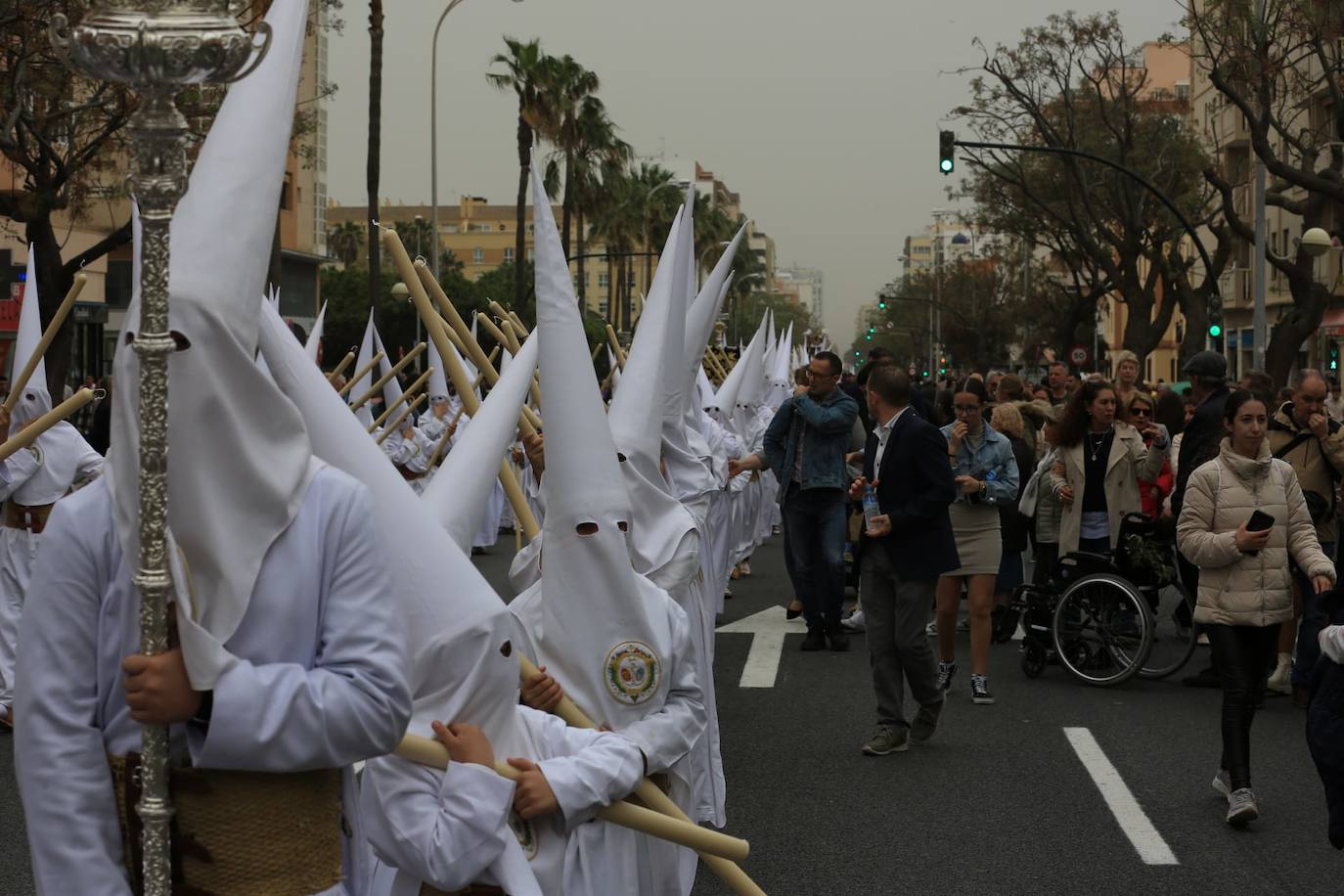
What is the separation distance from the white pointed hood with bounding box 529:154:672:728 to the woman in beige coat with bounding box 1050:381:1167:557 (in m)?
7.25

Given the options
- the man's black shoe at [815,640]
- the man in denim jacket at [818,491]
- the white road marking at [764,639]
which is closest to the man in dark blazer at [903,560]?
the white road marking at [764,639]

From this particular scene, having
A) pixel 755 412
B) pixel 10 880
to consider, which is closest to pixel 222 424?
pixel 10 880

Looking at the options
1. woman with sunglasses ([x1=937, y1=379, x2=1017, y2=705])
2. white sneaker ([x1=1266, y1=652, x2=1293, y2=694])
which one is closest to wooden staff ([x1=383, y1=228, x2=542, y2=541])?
woman with sunglasses ([x1=937, y1=379, x2=1017, y2=705])

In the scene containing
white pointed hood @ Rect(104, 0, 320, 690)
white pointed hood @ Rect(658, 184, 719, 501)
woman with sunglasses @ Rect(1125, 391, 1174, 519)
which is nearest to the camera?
white pointed hood @ Rect(104, 0, 320, 690)

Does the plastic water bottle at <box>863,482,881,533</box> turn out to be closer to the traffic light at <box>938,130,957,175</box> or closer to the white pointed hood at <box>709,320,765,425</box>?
the white pointed hood at <box>709,320,765,425</box>

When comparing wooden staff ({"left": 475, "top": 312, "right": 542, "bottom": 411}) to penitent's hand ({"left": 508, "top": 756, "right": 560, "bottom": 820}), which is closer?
penitent's hand ({"left": 508, "top": 756, "right": 560, "bottom": 820})

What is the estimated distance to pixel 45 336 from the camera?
715cm

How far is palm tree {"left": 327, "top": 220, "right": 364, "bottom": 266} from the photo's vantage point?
369 feet

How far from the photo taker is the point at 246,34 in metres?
2.76

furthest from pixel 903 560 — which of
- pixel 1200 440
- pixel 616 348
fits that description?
pixel 616 348

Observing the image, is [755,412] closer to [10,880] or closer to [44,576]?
[10,880]

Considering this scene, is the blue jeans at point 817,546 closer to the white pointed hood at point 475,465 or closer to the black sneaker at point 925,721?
the black sneaker at point 925,721

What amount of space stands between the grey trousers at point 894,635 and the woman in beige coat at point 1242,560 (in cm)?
138

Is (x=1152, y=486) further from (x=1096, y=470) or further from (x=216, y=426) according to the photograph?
(x=216, y=426)
